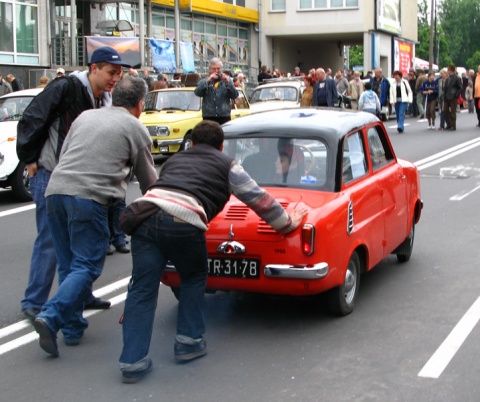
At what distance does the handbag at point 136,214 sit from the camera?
16.7 ft

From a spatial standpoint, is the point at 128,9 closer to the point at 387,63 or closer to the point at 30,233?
the point at 387,63

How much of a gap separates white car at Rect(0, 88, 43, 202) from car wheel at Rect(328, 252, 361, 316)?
692cm

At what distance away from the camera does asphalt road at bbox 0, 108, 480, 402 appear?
4.97 metres

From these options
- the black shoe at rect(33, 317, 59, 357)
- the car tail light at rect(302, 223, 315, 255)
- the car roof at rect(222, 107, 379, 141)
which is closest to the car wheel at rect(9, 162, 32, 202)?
the car roof at rect(222, 107, 379, 141)

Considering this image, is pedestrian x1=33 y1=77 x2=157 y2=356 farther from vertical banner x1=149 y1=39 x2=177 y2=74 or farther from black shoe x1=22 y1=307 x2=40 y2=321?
vertical banner x1=149 y1=39 x2=177 y2=74

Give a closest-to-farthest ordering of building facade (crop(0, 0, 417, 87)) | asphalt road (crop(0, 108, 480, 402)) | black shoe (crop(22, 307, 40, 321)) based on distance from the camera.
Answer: asphalt road (crop(0, 108, 480, 402)) → black shoe (crop(22, 307, 40, 321)) → building facade (crop(0, 0, 417, 87))

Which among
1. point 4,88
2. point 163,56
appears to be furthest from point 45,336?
point 163,56

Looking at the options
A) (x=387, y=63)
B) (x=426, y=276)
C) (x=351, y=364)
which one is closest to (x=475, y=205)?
(x=426, y=276)

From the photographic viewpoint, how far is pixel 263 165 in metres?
6.80

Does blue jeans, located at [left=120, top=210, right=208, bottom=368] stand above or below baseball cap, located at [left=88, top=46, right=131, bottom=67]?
below

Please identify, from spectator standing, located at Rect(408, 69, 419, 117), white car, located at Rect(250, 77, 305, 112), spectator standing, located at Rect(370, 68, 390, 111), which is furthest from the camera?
spectator standing, located at Rect(408, 69, 419, 117)

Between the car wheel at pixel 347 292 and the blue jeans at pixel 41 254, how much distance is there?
82.9 inches

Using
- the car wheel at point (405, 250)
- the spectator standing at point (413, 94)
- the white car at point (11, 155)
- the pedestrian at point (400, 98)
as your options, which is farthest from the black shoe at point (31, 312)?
the spectator standing at point (413, 94)

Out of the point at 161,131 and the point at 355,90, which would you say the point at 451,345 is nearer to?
the point at 161,131
